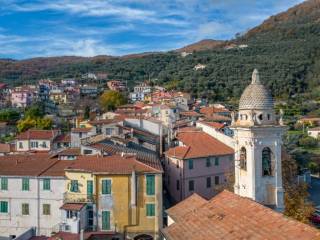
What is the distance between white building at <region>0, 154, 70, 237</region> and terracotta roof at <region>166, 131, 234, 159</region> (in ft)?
37.2

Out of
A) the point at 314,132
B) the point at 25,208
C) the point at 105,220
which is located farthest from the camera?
the point at 314,132

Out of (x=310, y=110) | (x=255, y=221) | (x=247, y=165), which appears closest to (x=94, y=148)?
(x=247, y=165)

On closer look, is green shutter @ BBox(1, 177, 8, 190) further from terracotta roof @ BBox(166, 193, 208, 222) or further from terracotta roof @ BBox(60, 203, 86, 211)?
terracotta roof @ BBox(166, 193, 208, 222)

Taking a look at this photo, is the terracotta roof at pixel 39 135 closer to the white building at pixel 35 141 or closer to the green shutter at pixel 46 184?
the white building at pixel 35 141

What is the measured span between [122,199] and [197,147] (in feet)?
42.8

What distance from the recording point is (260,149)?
1631 centimetres

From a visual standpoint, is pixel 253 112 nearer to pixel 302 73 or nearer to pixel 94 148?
pixel 94 148

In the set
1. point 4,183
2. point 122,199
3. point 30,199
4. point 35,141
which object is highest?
point 35,141

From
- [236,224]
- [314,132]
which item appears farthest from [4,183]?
[314,132]

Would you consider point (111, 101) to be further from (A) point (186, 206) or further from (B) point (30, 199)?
(A) point (186, 206)

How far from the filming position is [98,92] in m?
121

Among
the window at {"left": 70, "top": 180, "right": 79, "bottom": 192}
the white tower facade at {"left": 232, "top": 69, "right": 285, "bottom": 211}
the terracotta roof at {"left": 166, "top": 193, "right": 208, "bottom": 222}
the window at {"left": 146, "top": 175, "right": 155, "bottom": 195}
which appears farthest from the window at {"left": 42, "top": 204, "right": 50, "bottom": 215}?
the white tower facade at {"left": 232, "top": 69, "right": 285, "bottom": 211}

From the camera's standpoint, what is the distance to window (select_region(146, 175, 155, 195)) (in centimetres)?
3042

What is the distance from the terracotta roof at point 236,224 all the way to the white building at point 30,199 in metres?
17.0
